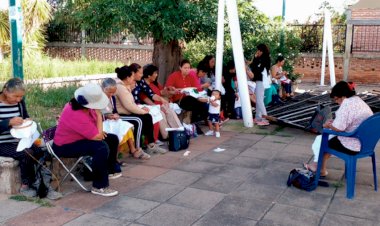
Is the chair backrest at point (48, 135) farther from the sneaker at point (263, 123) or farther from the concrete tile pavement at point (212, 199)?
the sneaker at point (263, 123)

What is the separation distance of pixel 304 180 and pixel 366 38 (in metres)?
14.1

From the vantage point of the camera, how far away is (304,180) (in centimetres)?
494

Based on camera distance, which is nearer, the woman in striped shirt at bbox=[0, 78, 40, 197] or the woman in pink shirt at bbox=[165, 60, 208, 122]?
the woman in striped shirt at bbox=[0, 78, 40, 197]

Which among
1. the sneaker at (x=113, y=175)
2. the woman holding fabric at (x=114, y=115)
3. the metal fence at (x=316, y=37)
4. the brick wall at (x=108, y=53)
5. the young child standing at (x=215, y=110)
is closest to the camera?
the sneaker at (x=113, y=175)

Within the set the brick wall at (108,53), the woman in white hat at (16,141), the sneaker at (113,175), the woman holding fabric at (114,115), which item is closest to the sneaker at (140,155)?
the woman holding fabric at (114,115)

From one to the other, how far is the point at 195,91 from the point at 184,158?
1832 mm

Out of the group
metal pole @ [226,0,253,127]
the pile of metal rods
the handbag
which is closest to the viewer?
metal pole @ [226,0,253,127]

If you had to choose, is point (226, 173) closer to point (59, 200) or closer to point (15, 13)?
point (59, 200)

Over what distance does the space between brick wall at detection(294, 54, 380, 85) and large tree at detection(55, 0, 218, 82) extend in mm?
8746

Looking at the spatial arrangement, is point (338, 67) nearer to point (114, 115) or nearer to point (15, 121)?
point (114, 115)

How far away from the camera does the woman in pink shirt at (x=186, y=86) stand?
7.70 m

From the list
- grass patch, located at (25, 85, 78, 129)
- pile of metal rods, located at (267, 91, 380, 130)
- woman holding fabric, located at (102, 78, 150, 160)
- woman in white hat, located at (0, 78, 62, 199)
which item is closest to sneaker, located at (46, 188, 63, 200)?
woman in white hat, located at (0, 78, 62, 199)

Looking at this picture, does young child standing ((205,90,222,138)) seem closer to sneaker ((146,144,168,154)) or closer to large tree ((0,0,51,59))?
sneaker ((146,144,168,154))

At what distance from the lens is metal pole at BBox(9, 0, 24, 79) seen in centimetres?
613
